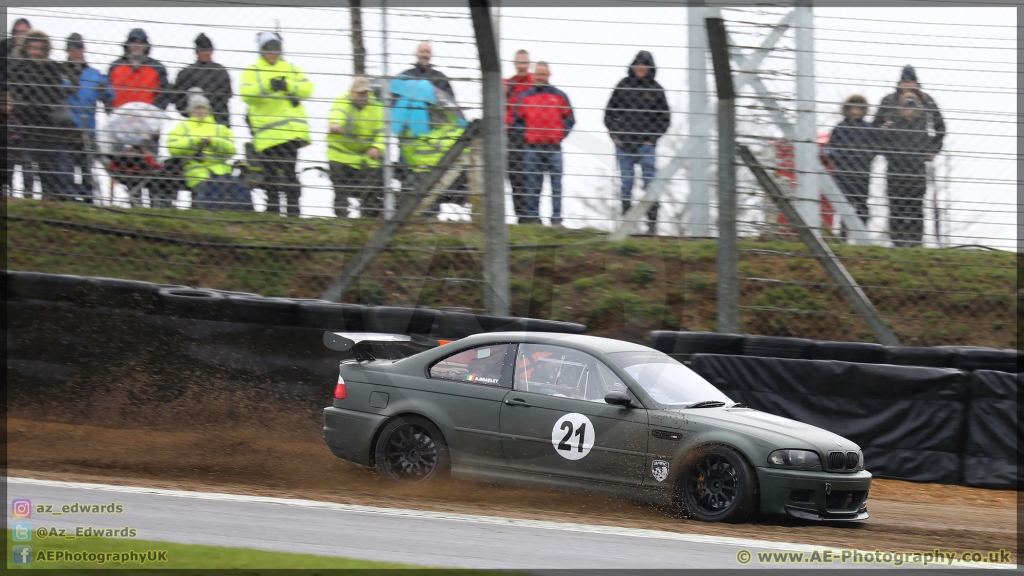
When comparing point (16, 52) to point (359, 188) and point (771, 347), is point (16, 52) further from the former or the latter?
point (771, 347)

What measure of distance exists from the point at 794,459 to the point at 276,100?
5483 millimetres

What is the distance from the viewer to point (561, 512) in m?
6.47

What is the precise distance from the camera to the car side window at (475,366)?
281 inches

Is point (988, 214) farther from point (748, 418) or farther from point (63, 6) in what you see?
point (63, 6)

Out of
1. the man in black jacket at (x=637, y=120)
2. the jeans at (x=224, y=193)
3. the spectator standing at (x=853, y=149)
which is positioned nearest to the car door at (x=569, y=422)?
the man in black jacket at (x=637, y=120)

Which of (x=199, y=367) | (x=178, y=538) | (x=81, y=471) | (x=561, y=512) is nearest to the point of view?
(x=178, y=538)

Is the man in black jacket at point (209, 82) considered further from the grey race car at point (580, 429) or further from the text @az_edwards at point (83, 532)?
the text @az_edwards at point (83, 532)

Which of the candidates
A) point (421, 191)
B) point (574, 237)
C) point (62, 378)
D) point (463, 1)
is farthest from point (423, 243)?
point (62, 378)

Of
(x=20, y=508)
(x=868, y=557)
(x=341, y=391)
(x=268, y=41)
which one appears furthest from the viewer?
(x=268, y=41)

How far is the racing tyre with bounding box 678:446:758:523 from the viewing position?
6.30 meters

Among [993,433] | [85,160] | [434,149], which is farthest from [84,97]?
[993,433]

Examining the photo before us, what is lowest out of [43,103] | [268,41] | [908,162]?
[908,162]

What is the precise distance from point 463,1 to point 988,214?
16.6 feet

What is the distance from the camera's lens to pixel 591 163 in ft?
29.6
